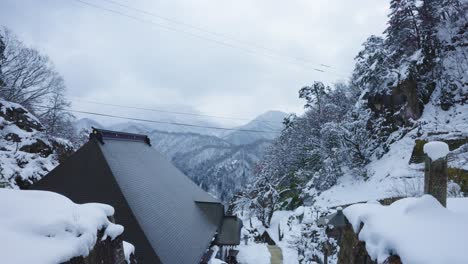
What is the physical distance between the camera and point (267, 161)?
3900 cm

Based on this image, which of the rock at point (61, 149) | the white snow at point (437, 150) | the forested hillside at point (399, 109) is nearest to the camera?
the white snow at point (437, 150)

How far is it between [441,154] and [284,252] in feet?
61.6

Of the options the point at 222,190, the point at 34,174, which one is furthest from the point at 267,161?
the point at 222,190

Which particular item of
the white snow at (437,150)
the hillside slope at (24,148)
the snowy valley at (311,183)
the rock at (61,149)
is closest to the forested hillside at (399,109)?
the snowy valley at (311,183)

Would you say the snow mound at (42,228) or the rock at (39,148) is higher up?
the rock at (39,148)

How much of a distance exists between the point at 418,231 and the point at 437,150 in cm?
127

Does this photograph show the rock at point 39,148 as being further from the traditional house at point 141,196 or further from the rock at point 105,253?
the rock at point 105,253

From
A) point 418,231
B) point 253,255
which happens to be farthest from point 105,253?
point 253,255

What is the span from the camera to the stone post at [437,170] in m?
3.60

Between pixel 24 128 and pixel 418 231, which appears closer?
pixel 418 231

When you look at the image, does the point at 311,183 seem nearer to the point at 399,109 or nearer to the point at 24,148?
the point at 399,109

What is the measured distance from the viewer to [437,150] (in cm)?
362

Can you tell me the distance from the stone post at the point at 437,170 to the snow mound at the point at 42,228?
458cm

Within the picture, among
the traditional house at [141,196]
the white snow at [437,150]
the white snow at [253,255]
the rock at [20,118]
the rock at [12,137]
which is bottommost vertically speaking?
the white snow at [253,255]
